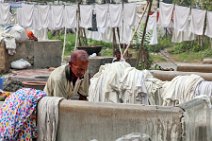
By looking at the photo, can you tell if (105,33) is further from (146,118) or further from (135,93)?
(146,118)

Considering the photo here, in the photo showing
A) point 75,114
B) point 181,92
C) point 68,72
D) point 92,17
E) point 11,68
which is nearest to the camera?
point 75,114

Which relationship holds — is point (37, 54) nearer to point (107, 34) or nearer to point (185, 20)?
point (107, 34)

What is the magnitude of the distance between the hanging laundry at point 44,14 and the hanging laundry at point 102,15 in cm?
268

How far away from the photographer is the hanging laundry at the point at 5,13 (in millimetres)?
19797

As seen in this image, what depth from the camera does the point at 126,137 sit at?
14.5 feet

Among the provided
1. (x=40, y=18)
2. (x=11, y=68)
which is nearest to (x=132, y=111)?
(x=11, y=68)

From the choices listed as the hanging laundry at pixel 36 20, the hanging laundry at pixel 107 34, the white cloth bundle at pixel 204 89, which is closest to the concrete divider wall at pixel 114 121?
the white cloth bundle at pixel 204 89

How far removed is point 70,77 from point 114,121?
96cm

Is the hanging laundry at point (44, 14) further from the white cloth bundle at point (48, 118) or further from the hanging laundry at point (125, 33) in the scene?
the white cloth bundle at point (48, 118)

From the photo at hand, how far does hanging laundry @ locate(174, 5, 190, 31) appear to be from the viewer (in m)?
15.1

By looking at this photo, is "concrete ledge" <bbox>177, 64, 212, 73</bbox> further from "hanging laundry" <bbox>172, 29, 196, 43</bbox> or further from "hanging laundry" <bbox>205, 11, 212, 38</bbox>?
"hanging laundry" <bbox>172, 29, 196, 43</bbox>

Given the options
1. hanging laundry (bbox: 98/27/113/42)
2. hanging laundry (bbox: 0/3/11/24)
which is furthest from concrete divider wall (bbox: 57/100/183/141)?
hanging laundry (bbox: 0/3/11/24)

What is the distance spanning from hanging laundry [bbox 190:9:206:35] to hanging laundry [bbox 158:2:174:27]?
827 mm

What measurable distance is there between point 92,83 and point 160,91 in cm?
91
